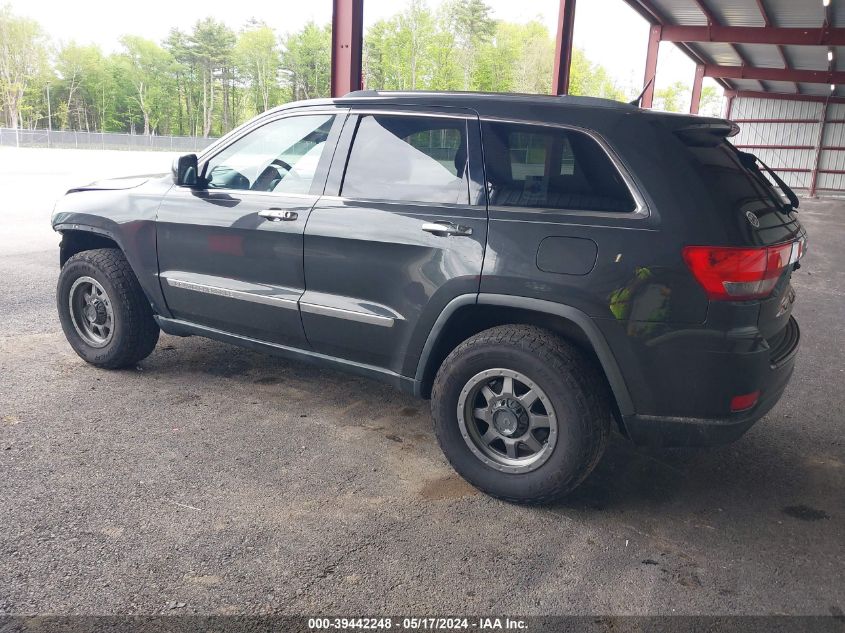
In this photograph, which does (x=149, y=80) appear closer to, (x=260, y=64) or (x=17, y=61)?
(x=17, y=61)

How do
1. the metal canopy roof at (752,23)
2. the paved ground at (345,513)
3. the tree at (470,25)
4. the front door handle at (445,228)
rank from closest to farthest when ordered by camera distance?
1. the paved ground at (345,513)
2. the front door handle at (445,228)
3. the metal canopy roof at (752,23)
4. the tree at (470,25)

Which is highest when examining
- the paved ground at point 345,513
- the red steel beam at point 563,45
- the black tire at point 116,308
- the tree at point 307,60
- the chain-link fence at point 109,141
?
the tree at point 307,60

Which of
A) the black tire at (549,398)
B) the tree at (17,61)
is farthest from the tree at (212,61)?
the black tire at (549,398)

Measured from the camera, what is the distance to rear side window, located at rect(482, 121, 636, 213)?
2.99 metres

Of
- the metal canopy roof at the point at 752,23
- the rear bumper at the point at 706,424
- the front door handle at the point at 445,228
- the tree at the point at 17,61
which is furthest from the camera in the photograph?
the tree at the point at 17,61

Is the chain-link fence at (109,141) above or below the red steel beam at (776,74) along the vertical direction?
below

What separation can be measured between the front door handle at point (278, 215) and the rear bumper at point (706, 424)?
196 cm

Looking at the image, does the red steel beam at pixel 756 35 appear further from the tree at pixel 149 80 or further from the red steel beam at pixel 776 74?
the tree at pixel 149 80

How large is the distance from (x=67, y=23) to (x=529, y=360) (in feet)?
302

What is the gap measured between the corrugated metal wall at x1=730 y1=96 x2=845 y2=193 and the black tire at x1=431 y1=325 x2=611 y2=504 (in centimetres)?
3813

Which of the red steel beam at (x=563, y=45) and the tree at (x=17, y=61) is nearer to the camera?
the red steel beam at (x=563, y=45)

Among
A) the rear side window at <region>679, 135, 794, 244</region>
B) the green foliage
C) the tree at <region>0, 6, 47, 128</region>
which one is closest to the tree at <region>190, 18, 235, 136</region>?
the green foliage

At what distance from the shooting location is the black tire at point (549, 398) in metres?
2.99

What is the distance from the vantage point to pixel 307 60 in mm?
51375
